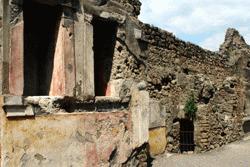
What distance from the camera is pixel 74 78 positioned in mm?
5781

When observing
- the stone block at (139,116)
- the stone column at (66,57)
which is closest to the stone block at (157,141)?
the stone block at (139,116)

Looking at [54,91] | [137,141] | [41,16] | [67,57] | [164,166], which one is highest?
[41,16]

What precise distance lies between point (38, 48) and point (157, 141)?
15.2ft

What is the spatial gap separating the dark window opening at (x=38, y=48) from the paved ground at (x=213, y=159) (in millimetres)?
3671

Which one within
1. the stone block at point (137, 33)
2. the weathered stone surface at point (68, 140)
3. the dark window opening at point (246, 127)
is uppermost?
the stone block at point (137, 33)

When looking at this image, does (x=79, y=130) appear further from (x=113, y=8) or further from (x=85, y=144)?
(x=113, y=8)

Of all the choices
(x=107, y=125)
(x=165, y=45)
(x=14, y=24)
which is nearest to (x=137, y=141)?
(x=107, y=125)

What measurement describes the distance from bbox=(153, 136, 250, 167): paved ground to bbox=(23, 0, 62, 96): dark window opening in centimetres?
367

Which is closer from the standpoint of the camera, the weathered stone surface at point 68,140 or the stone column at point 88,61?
the weathered stone surface at point 68,140

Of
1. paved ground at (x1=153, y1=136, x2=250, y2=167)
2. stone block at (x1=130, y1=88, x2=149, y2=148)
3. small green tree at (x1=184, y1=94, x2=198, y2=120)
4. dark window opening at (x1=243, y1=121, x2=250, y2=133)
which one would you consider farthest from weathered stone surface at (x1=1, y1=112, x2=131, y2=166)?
dark window opening at (x1=243, y1=121, x2=250, y2=133)

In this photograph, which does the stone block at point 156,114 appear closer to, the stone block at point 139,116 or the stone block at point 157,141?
the stone block at point 157,141

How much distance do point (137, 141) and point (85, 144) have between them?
126 cm

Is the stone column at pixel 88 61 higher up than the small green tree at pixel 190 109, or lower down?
higher up

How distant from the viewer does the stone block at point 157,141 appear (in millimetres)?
9648
